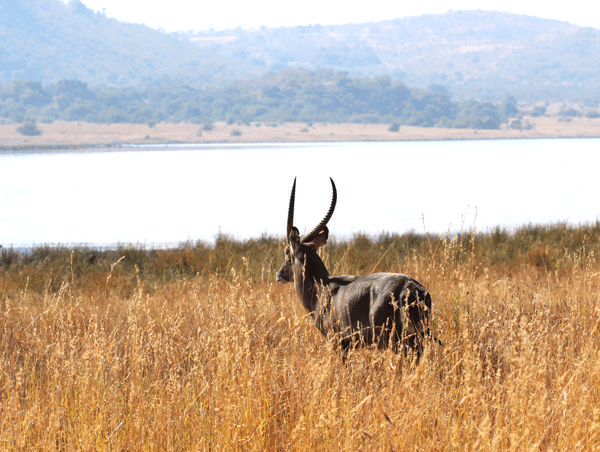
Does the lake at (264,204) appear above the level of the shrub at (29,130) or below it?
below

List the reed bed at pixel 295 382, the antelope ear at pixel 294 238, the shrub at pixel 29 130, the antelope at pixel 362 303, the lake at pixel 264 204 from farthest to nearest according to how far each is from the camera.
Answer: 1. the shrub at pixel 29 130
2. the lake at pixel 264 204
3. the antelope ear at pixel 294 238
4. the antelope at pixel 362 303
5. the reed bed at pixel 295 382

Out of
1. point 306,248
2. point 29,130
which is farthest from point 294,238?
point 29,130

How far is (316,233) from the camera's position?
5586 millimetres

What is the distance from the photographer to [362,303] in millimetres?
5078

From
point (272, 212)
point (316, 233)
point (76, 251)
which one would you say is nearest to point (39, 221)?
point (272, 212)

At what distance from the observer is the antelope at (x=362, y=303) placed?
15.9ft

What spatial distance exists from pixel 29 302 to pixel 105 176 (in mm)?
48571

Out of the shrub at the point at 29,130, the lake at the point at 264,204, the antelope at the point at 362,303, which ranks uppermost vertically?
the shrub at the point at 29,130

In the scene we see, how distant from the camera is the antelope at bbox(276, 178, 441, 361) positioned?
15.9 feet

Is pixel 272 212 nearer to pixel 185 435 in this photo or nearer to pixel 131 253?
pixel 131 253

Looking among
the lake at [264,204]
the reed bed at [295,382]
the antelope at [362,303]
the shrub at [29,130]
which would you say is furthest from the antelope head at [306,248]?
the shrub at [29,130]

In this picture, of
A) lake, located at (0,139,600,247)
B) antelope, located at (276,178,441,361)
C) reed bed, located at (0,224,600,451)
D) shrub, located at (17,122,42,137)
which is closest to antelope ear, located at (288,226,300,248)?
antelope, located at (276,178,441,361)

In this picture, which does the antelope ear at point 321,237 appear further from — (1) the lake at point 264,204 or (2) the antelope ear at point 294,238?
(1) the lake at point 264,204

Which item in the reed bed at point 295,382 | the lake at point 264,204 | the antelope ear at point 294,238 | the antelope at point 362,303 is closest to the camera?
the reed bed at point 295,382
